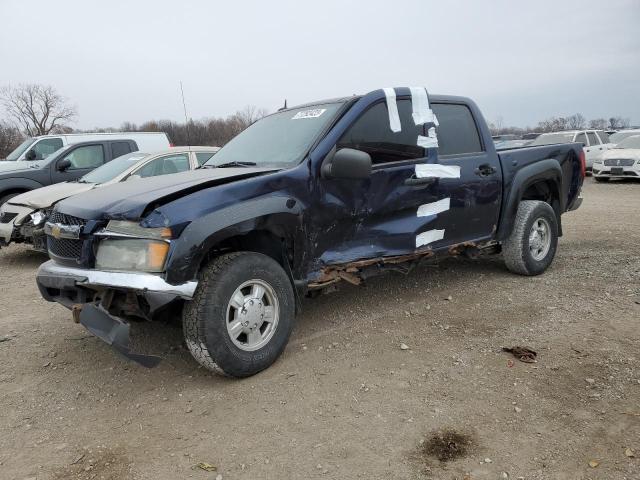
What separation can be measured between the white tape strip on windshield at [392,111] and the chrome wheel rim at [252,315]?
175 cm

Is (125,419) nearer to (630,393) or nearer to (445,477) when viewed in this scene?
(445,477)

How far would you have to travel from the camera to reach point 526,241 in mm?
5320

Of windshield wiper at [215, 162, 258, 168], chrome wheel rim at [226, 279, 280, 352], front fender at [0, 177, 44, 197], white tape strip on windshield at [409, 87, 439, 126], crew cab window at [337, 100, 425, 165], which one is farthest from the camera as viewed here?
front fender at [0, 177, 44, 197]

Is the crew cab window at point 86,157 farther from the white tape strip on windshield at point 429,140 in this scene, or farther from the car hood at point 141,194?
the white tape strip on windshield at point 429,140

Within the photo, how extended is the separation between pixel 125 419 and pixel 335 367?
1.38 metres

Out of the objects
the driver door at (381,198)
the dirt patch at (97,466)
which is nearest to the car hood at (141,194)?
the driver door at (381,198)

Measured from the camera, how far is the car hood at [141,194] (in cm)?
316

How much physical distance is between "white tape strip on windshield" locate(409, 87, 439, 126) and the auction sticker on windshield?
32.4 inches

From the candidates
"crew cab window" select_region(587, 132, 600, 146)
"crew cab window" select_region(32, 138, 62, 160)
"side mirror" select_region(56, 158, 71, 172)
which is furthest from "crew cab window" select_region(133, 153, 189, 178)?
"crew cab window" select_region(587, 132, 600, 146)

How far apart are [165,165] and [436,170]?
4.47 metres

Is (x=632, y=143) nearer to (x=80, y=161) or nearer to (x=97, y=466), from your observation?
(x=80, y=161)

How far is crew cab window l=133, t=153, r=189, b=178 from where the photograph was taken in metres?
7.23

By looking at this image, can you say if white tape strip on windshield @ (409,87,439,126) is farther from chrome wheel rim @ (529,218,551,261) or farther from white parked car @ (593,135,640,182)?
white parked car @ (593,135,640,182)

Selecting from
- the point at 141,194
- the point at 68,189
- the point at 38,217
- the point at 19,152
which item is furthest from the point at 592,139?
the point at 141,194
